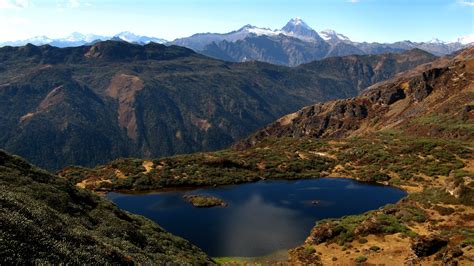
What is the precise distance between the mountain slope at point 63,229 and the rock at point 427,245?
22.2 meters

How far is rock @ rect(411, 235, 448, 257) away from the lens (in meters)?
39.9

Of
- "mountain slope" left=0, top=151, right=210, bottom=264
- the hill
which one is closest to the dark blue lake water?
the hill

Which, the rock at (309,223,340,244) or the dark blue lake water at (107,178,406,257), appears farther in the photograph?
the dark blue lake water at (107,178,406,257)

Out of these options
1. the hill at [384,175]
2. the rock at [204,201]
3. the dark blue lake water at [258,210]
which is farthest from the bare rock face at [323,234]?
the rock at [204,201]

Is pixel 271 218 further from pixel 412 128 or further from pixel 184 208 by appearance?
pixel 412 128

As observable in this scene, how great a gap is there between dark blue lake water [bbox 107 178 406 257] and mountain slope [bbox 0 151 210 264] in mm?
11232

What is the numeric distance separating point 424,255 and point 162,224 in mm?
39530

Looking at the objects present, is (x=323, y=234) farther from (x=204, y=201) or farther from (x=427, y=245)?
(x=204, y=201)

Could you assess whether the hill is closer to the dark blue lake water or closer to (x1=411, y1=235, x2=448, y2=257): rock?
(x1=411, y1=235, x2=448, y2=257): rock

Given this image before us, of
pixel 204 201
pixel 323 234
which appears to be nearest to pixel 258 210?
pixel 204 201

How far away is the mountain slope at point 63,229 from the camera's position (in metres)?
19.9

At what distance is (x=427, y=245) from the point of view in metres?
39.9

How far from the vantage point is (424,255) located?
39938 mm

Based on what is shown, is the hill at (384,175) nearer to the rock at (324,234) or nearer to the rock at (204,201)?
the rock at (324,234)
